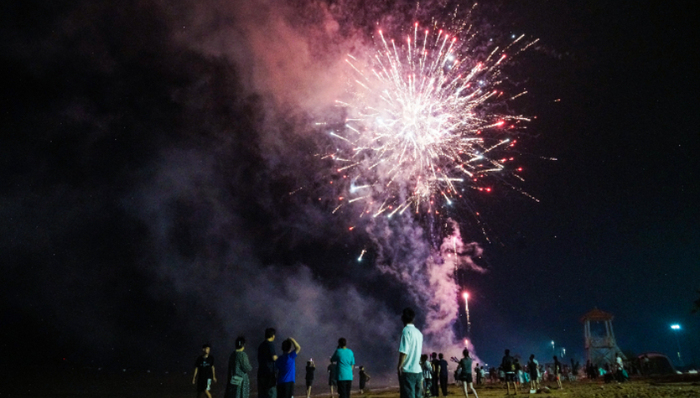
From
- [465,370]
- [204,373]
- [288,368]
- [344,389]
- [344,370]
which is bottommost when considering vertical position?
[465,370]

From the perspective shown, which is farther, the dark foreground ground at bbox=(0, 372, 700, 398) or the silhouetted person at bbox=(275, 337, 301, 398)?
the dark foreground ground at bbox=(0, 372, 700, 398)

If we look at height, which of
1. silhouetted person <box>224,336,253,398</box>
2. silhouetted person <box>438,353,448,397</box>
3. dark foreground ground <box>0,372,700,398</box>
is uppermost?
silhouetted person <box>224,336,253,398</box>

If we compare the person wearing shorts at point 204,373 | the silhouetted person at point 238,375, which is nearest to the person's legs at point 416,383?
Result: the silhouetted person at point 238,375

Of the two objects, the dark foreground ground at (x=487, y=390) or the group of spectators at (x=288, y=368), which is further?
the dark foreground ground at (x=487, y=390)

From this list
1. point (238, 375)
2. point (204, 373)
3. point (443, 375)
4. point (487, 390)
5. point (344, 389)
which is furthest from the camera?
point (487, 390)

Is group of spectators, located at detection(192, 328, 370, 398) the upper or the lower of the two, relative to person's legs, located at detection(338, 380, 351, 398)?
upper

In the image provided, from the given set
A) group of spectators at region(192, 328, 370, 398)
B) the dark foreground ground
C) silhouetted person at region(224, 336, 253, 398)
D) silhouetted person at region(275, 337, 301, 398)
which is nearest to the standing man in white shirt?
group of spectators at region(192, 328, 370, 398)

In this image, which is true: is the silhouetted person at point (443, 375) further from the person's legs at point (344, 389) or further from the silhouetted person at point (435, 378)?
the person's legs at point (344, 389)

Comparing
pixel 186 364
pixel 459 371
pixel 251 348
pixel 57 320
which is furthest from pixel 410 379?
pixel 57 320

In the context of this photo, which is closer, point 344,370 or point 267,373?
point 267,373

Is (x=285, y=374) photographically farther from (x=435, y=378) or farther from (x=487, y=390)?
(x=487, y=390)

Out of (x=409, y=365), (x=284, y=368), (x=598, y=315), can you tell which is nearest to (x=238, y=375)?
(x=284, y=368)

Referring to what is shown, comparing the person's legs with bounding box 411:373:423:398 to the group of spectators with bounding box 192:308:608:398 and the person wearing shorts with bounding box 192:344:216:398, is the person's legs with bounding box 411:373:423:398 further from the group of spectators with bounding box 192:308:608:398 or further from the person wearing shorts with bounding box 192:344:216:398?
the person wearing shorts with bounding box 192:344:216:398

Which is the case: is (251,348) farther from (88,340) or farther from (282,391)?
(282,391)
